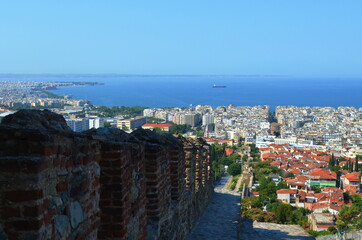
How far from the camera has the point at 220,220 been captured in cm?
831

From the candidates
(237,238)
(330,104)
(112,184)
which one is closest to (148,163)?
(112,184)

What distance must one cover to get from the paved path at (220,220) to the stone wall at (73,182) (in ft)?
9.64

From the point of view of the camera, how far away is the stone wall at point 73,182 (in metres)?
1.80

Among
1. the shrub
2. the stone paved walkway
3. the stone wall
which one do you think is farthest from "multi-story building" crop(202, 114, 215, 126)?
the stone wall

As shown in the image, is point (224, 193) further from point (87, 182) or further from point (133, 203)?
point (87, 182)

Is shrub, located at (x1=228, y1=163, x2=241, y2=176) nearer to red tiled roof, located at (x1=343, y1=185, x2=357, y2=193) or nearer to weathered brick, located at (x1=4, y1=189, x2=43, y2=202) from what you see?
red tiled roof, located at (x1=343, y1=185, x2=357, y2=193)

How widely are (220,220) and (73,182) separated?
251 inches

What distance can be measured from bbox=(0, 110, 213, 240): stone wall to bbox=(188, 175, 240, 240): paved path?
116 inches

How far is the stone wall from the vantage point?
1.80 metres

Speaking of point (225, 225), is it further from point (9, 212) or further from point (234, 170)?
point (234, 170)

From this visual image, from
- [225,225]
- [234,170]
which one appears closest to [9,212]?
[225,225]

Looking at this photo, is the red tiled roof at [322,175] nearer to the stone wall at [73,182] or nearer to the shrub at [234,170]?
the shrub at [234,170]

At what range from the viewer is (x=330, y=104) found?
152m

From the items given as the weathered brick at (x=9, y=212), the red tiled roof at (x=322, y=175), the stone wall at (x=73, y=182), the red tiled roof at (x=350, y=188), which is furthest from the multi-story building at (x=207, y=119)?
the weathered brick at (x=9, y=212)
